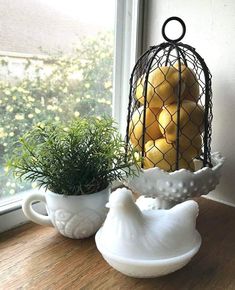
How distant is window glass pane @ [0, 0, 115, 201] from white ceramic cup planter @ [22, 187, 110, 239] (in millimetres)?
121

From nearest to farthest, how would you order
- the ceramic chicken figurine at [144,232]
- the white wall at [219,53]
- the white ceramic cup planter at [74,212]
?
the ceramic chicken figurine at [144,232] < the white ceramic cup planter at [74,212] < the white wall at [219,53]

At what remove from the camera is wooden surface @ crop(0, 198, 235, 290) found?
1.59 ft

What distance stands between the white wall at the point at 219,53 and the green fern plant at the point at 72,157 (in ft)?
1.00

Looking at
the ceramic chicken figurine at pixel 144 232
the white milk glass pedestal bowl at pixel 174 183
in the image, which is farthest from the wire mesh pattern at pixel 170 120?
the ceramic chicken figurine at pixel 144 232

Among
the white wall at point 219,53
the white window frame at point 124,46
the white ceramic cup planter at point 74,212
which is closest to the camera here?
the white ceramic cup planter at point 74,212

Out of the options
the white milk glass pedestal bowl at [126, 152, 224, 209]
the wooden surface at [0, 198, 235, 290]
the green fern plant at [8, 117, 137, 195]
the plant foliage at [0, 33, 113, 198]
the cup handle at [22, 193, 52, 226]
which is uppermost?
the plant foliage at [0, 33, 113, 198]

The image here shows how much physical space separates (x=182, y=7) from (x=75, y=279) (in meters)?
0.67

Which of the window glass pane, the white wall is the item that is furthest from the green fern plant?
the white wall

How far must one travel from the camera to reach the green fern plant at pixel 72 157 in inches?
21.5

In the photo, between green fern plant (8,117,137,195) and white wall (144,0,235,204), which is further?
white wall (144,0,235,204)

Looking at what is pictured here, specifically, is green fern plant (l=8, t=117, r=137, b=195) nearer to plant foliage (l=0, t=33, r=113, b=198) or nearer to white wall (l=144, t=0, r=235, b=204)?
plant foliage (l=0, t=33, r=113, b=198)

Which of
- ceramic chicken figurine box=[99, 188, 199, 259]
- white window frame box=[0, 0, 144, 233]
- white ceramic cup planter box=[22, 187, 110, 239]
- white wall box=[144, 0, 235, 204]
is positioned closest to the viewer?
ceramic chicken figurine box=[99, 188, 199, 259]

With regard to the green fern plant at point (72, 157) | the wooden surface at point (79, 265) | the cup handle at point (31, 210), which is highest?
the green fern plant at point (72, 157)

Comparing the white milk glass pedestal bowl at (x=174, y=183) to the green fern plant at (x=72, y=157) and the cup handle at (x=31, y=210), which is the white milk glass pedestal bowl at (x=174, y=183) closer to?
the green fern plant at (x=72, y=157)
